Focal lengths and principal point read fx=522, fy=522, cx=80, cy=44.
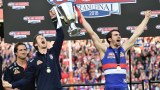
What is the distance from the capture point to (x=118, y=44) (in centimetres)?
→ 816

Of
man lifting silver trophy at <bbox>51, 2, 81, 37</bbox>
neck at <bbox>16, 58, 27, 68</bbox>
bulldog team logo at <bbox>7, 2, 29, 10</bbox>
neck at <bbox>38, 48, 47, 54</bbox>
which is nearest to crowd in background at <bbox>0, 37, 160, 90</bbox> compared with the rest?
bulldog team logo at <bbox>7, 2, 29, 10</bbox>

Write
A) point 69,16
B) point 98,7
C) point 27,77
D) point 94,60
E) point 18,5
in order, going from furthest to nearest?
point 94,60
point 98,7
point 18,5
point 69,16
point 27,77

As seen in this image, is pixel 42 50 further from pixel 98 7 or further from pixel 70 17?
pixel 98 7

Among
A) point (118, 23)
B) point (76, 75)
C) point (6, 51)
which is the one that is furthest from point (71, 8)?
point (6, 51)

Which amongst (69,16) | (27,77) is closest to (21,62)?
(27,77)

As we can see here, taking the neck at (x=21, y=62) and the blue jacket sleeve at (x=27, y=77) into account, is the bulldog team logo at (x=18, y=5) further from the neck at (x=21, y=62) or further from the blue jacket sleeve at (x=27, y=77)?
the blue jacket sleeve at (x=27, y=77)

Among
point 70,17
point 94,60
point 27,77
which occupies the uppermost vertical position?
point 70,17

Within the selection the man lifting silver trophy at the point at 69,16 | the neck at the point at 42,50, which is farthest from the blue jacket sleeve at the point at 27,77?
the man lifting silver trophy at the point at 69,16

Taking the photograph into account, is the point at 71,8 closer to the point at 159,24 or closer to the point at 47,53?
the point at 47,53

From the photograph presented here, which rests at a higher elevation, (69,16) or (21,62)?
(69,16)

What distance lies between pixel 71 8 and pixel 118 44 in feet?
3.15

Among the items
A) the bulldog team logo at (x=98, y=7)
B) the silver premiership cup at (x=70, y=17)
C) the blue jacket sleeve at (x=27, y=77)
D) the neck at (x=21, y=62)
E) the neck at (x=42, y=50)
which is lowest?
the blue jacket sleeve at (x=27, y=77)

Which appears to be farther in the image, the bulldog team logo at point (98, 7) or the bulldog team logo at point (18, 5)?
the bulldog team logo at point (98, 7)

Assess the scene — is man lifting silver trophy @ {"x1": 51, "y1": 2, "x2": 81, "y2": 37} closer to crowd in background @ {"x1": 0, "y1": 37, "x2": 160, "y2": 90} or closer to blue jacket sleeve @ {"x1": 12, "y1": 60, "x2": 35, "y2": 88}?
blue jacket sleeve @ {"x1": 12, "y1": 60, "x2": 35, "y2": 88}
